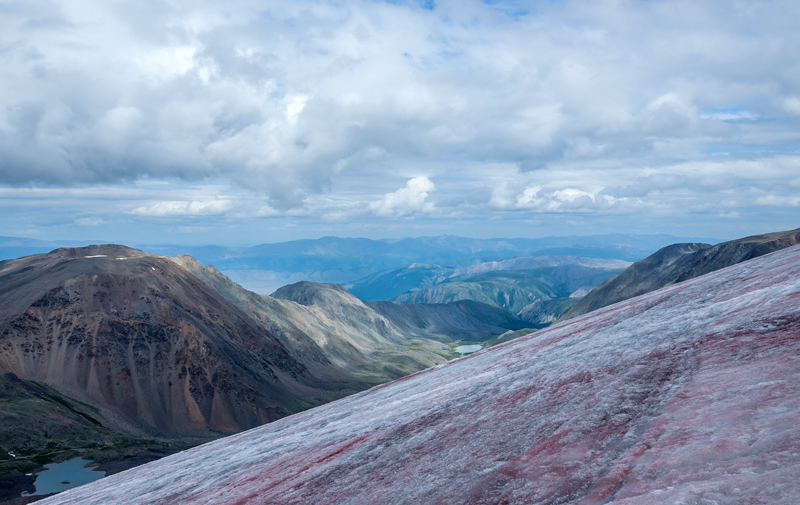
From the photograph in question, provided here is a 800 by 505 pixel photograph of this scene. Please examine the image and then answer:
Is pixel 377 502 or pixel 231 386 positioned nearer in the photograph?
pixel 377 502

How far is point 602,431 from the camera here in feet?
20.0

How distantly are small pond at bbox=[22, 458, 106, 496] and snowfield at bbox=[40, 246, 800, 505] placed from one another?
157 feet

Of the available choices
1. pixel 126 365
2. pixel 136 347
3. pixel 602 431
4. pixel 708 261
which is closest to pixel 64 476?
pixel 126 365

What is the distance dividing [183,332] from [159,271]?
20255 millimetres

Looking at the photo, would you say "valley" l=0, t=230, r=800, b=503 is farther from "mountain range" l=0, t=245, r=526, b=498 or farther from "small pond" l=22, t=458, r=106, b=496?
"small pond" l=22, t=458, r=106, b=496

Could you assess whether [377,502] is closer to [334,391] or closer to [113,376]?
[113,376]

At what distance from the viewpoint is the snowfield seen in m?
4.61

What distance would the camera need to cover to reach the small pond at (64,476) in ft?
156

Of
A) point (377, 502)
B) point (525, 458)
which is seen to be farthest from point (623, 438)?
point (377, 502)

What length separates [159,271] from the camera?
10406 centimetres

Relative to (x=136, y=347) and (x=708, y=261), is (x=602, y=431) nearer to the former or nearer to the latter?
(x=136, y=347)

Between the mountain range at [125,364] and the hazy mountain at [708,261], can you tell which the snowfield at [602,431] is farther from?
the hazy mountain at [708,261]

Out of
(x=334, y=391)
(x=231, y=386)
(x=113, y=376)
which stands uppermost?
(x=113, y=376)

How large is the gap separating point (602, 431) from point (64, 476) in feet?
210
